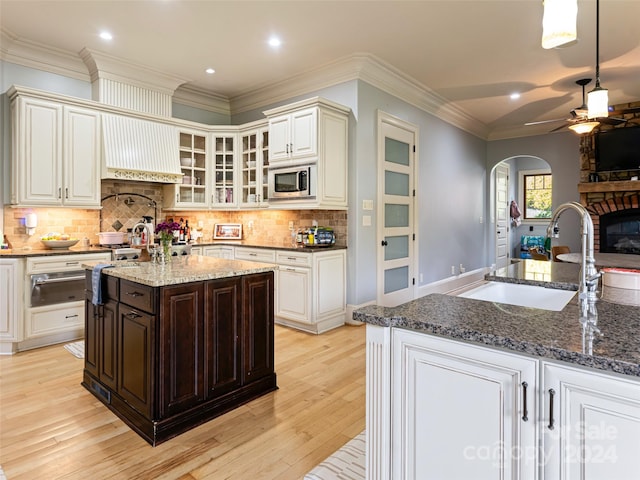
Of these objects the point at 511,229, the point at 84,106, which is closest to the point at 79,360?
the point at 84,106

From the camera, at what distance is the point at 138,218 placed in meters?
4.98

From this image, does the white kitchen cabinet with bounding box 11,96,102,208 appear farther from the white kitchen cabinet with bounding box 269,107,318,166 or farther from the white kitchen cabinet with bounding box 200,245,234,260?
the white kitchen cabinet with bounding box 269,107,318,166

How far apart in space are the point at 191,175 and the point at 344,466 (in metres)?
4.30

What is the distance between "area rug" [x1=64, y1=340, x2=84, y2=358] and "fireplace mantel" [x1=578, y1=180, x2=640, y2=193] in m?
7.37

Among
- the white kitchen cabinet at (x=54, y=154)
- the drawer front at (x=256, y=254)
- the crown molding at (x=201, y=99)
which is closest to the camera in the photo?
the white kitchen cabinet at (x=54, y=154)

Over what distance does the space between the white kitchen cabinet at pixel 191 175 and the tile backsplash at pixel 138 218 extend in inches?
9.4

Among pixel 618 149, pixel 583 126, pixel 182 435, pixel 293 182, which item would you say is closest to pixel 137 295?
pixel 182 435

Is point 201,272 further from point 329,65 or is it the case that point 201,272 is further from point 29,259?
point 329,65

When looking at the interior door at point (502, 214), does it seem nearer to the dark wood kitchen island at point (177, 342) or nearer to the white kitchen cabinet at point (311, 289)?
the white kitchen cabinet at point (311, 289)

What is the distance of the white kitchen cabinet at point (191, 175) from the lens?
509 cm

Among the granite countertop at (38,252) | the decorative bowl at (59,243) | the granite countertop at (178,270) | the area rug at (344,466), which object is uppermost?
the decorative bowl at (59,243)

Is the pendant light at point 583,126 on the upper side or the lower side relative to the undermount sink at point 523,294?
upper

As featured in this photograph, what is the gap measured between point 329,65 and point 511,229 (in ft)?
23.4

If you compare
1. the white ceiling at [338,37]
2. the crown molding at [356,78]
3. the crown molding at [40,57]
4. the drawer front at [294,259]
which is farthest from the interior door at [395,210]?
the crown molding at [40,57]
